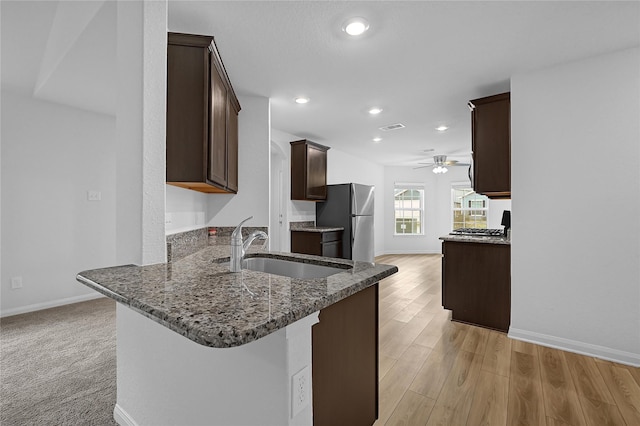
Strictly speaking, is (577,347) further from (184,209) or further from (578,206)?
(184,209)

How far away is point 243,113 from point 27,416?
2761 millimetres

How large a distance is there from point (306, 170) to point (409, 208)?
4.31 meters

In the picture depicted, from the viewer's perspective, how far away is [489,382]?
195 centimetres

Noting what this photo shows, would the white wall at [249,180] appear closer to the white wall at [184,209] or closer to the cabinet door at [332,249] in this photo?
the white wall at [184,209]

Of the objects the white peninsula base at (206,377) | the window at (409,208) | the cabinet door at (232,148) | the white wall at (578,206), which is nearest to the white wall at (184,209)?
the cabinet door at (232,148)

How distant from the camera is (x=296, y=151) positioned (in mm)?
4703

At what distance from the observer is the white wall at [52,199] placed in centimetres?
315

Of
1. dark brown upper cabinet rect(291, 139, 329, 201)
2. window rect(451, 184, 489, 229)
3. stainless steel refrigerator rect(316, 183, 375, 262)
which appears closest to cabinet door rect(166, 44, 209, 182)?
dark brown upper cabinet rect(291, 139, 329, 201)

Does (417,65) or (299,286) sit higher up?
(417,65)

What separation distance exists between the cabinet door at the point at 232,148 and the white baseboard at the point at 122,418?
1623 millimetres

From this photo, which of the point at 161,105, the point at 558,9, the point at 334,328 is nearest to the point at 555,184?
the point at 558,9

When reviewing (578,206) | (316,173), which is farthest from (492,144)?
(316,173)

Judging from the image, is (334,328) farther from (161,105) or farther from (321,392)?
(161,105)

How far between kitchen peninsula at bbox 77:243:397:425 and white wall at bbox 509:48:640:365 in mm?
1965
